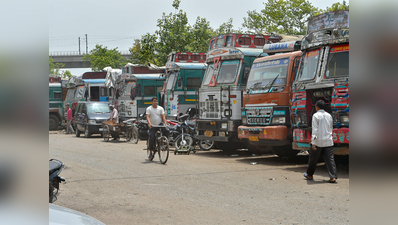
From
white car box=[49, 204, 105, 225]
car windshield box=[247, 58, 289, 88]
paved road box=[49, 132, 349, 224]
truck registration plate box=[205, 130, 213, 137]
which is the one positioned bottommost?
paved road box=[49, 132, 349, 224]

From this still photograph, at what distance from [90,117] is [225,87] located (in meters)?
12.1

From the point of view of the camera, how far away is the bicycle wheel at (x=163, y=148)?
12617mm

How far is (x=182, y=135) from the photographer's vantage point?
16.0 m

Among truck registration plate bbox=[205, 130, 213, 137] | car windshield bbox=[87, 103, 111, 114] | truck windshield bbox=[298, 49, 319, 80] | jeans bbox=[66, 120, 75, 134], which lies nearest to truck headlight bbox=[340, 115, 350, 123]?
truck windshield bbox=[298, 49, 319, 80]

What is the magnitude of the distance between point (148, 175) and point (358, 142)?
9.13 m

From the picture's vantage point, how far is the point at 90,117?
24.6 meters

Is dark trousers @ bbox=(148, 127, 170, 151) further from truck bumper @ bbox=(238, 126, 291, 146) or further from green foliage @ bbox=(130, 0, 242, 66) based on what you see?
green foliage @ bbox=(130, 0, 242, 66)

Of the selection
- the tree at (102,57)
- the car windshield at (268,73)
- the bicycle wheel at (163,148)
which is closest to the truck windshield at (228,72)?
the car windshield at (268,73)

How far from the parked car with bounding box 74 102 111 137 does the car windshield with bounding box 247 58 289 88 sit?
13.2 meters

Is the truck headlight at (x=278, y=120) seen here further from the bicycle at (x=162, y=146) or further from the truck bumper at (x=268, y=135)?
the bicycle at (x=162, y=146)

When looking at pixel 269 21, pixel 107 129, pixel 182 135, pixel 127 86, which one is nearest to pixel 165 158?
pixel 182 135

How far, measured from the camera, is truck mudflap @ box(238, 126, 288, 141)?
11.9 meters

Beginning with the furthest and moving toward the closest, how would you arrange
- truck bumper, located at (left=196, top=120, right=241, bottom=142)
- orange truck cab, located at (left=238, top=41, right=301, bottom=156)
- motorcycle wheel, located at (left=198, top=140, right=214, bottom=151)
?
motorcycle wheel, located at (left=198, top=140, right=214, bottom=151), truck bumper, located at (left=196, top=120, right=241, bottom=142), orange truck cab, located at (left=238, top=41, right=301, bottom=156)

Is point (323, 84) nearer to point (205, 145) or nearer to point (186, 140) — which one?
point (186, 140)
